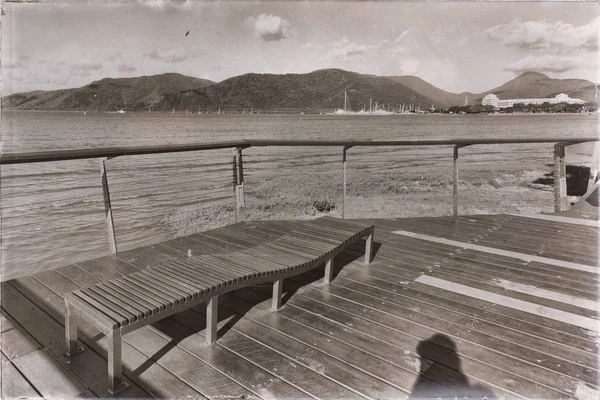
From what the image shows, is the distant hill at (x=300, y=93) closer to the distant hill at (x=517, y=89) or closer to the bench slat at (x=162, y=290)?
the distant hill at (x=517, y=89)

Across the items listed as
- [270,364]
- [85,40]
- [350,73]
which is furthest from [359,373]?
[350,73]

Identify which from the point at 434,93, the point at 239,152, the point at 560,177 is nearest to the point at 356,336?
the point at 239,152

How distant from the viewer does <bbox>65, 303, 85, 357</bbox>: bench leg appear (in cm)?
211

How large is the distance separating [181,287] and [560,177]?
5.25 m

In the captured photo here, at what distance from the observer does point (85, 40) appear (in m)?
49.4

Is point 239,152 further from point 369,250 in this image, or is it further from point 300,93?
point 300,93

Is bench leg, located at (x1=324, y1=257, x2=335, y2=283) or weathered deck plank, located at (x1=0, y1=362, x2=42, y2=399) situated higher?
bench leg, located at (x1=324, y1=257, x2=335, y2=283)

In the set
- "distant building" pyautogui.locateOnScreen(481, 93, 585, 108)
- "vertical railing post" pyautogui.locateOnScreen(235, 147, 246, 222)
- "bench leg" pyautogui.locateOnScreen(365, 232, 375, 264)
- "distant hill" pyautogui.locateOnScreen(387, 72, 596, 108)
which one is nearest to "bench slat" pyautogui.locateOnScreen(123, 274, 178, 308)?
"bench leg" pyautogui.locateOnScreen(365, 232, 375, 264)

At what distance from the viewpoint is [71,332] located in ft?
7.06

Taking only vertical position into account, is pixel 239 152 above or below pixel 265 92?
below

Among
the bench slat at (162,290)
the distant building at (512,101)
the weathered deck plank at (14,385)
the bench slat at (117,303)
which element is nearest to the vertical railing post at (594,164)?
the bench slat at (162,290)

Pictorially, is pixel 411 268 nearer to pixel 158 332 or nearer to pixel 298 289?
pixel 298 289

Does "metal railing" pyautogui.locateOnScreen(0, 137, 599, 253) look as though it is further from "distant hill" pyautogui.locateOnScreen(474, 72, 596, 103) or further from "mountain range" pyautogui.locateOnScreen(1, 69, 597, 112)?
"mountain range" pyautogui.locateOnScreen(1, 69, 597, 112)

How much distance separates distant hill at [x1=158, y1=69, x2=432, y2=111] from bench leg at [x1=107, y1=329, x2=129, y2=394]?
242 feet
